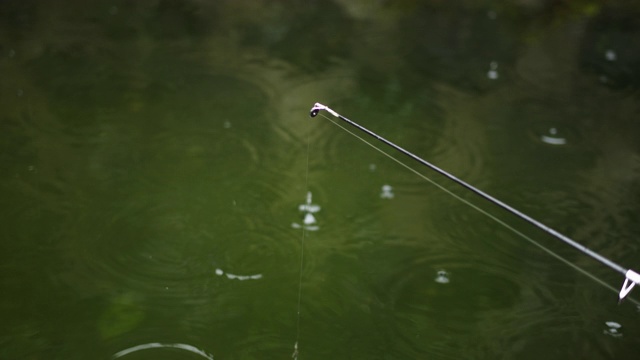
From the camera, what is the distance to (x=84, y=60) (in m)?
3.91

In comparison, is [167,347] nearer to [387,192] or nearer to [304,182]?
[304,182]

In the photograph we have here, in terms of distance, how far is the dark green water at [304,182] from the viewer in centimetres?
237

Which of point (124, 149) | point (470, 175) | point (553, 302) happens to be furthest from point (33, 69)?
point (553, 302)

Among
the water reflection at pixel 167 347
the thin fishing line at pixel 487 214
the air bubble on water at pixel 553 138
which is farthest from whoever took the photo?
the air bubble on water at pixel 553 138

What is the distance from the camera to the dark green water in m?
2.37

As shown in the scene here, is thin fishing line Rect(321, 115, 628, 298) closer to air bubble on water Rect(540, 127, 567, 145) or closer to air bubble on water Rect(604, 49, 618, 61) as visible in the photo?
air bubble on water Rect(540, 127, 567, 145)

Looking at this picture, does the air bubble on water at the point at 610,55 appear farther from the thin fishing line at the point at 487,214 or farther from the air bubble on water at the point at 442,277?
the air bubble on water at the point at 442,277

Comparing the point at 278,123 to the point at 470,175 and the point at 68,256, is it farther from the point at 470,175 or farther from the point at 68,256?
the point at 68,256

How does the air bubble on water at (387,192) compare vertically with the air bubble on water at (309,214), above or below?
above

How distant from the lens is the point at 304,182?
3.05 metres

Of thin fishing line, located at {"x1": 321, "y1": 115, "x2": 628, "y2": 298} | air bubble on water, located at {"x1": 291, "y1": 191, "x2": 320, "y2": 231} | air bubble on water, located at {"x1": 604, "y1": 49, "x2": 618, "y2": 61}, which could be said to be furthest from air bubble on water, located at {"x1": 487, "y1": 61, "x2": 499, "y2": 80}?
air bubble on water, located at {"x1": 291, "y1": 191, "x2": 320, "y2": 231}

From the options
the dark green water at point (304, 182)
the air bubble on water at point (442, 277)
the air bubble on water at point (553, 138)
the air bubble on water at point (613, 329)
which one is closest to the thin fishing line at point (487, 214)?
the dark green water at point (304, 182)

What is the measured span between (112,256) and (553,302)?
1789 mm

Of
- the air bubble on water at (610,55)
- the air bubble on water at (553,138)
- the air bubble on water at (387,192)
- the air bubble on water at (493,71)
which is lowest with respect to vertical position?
the air bubble on water at (387,192)
